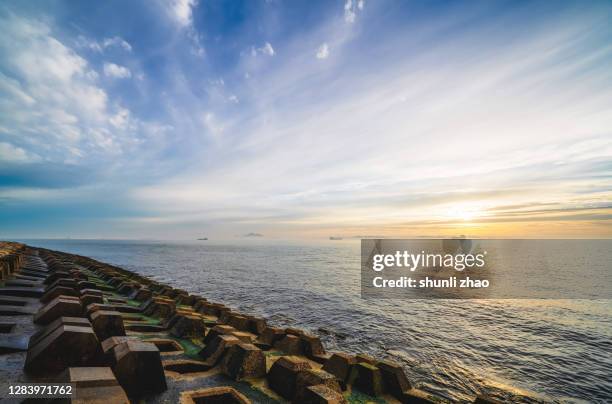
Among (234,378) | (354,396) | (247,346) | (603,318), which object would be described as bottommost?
(603,318)

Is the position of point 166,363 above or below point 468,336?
above

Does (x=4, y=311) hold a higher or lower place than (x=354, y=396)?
higher

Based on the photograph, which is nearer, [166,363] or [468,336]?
[166,363]

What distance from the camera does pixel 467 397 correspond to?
779cm

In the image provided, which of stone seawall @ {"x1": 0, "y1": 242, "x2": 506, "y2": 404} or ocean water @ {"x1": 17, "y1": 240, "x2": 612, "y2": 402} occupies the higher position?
stone seawall @ {"x1": 0, "y1": 242, "x2": 506, "y2": 404}

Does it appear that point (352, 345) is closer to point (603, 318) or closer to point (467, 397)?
point (467, 397)

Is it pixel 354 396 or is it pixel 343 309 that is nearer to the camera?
pixel 354 396

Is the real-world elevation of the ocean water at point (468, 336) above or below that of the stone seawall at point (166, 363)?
below

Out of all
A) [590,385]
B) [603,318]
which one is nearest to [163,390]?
[590,385]

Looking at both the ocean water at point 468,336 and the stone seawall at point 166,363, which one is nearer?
the stone seawall at point 166,363

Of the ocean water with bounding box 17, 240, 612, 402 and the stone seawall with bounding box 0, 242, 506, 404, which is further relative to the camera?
the ocean water with bounding box 17, 240, 612, 402

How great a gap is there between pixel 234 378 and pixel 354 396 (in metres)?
2.42

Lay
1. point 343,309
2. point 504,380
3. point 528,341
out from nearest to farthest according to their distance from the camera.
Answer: point 504,380, point 528,341, point 343,309

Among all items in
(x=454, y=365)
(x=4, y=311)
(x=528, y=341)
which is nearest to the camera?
(x=4, y=311)
